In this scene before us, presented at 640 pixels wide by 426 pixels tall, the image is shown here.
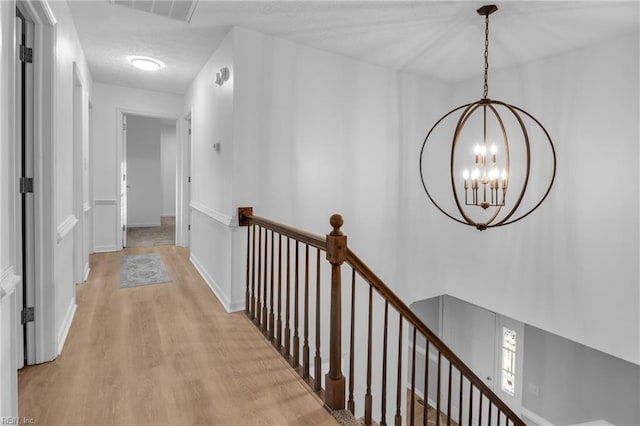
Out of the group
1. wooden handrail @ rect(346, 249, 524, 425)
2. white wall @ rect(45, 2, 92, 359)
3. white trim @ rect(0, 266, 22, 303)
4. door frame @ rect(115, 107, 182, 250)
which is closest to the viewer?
white trim @ rect(0, 266, 22, 303)

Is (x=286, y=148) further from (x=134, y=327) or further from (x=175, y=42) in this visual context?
(x=134, y=327)

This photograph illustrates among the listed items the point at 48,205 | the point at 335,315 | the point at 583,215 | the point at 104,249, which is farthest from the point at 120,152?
the point at 583,215

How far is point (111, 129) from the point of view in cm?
518

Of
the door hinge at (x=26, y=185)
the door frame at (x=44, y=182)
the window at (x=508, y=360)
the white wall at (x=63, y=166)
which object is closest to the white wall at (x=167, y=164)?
the white wall at (x=63, y=166)

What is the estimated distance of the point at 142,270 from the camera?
4.42 m

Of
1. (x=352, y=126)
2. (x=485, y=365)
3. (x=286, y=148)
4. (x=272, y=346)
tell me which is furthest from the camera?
(x=485, y=365)

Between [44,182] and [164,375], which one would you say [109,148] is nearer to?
[44,182]

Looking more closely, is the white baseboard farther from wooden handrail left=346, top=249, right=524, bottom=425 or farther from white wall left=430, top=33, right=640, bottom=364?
white wall left=430, top=33, right=640, bottom=364

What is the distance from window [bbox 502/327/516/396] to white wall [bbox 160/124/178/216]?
26.9ft

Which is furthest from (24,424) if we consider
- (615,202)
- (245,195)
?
(615,202)

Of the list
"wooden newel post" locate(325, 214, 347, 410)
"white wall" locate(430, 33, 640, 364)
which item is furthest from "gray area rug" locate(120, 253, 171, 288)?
"white wall" locate(430, 33, 640, 364)

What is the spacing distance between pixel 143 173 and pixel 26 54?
20.9 ft

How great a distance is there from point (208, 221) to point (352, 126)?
6.09 ft

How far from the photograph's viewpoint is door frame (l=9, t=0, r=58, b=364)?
221 centimetres
